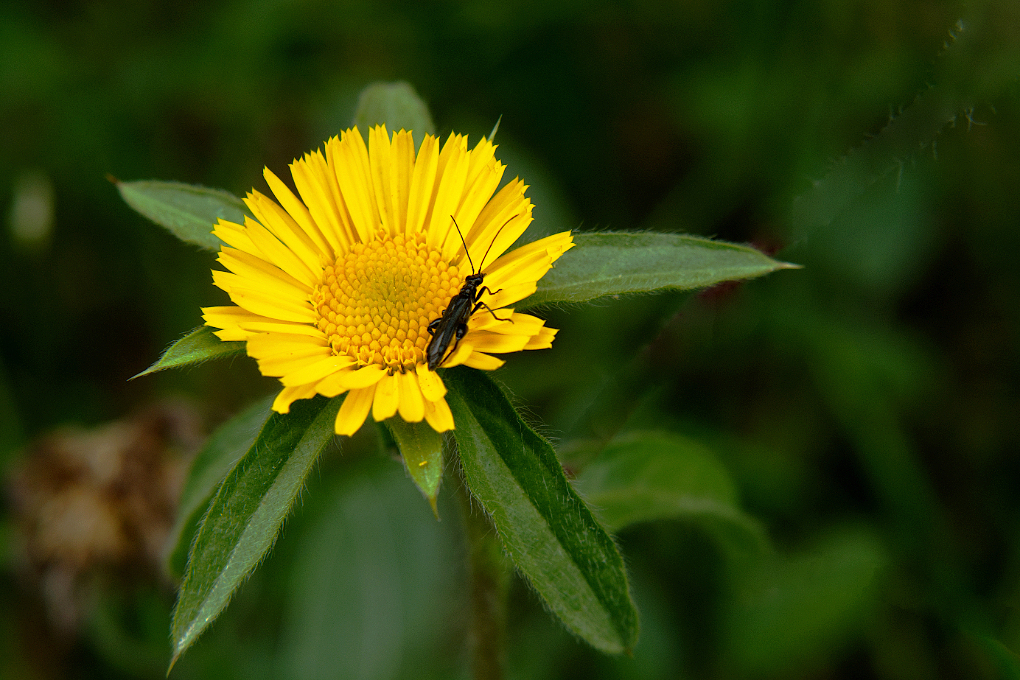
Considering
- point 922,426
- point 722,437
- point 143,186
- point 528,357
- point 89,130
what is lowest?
point 922,426

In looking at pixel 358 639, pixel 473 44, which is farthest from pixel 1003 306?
pixel 358 639

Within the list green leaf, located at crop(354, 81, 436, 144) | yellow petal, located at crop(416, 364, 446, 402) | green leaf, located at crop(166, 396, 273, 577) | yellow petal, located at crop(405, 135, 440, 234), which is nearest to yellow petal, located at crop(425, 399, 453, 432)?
yellow petal, located at crop(416, 364, 446, 402)

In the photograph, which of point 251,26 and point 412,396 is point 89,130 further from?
point 412,396

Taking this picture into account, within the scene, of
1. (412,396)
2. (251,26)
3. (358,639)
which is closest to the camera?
(412,396)

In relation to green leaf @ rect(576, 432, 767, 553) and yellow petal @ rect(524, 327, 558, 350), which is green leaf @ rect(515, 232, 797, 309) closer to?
yellow petal @ rect(524, 327, 558, 350)

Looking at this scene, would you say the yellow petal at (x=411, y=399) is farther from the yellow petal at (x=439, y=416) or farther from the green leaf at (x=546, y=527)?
the green leaf at (x=546, y=527)

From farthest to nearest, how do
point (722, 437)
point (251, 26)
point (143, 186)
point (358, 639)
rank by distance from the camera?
point (251, 26)
point (722, 437)
point (358, 639)
point (143, 186)
